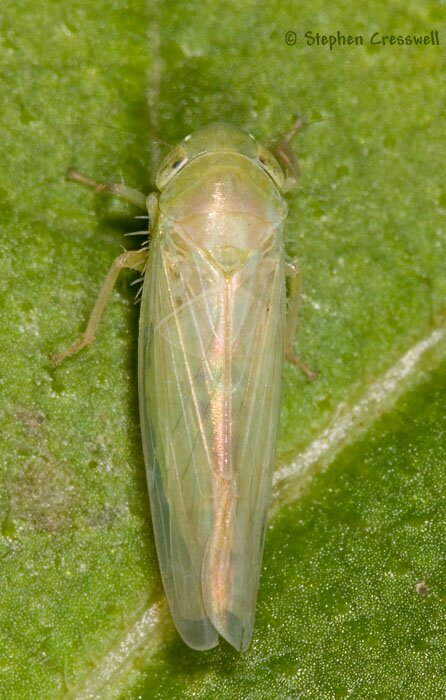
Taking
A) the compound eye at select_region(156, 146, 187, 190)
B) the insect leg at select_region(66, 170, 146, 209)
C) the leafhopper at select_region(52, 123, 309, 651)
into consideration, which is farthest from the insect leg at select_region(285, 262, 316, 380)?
the insect leg at select_region(66, 170, 146, 209)

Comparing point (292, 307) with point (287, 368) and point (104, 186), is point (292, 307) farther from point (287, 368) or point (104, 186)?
point (104, 186)

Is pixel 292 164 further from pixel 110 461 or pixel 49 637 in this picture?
pixel 49 637

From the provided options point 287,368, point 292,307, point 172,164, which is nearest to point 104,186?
point 172,164

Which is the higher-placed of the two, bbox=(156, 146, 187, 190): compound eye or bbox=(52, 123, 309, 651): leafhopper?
bbox=(156, 146, 187, 190): compound eye

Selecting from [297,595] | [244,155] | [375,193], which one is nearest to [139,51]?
[244,155]

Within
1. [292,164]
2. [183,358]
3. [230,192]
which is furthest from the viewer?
[292,164]

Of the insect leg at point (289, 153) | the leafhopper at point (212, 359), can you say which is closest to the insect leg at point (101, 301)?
the leafhopper at point (212, 359)

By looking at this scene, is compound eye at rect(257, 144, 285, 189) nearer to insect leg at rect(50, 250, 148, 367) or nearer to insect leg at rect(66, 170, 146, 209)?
insect leg at rect(66, 170, 146, 209)

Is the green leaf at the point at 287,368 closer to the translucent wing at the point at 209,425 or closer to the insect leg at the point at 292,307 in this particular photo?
the insect leg at the point at 292,307
